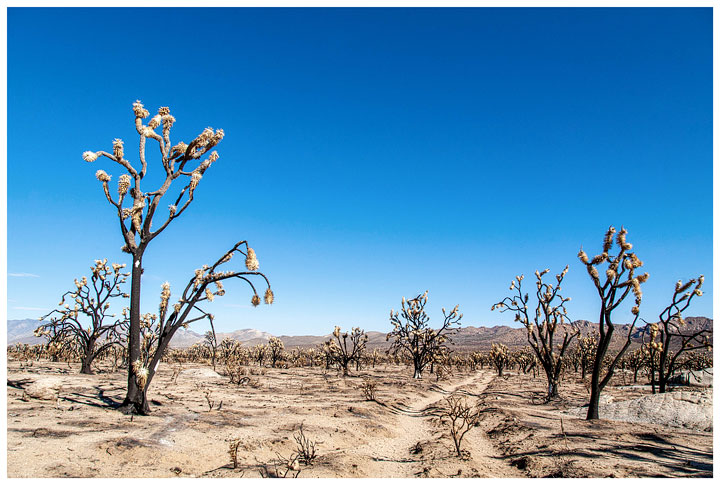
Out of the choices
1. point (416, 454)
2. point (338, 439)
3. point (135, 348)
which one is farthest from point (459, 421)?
point (135, 348)

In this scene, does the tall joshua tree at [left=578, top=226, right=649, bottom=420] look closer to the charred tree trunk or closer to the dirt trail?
the dirt trail

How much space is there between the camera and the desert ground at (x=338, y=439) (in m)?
5.77

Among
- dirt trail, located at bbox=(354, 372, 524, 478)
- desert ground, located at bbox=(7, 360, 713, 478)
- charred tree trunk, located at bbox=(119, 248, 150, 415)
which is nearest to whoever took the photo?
desert ground, located at bbox=(7, 360, 713, 478)

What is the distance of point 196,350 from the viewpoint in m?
55.6

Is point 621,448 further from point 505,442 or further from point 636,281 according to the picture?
point 636,281

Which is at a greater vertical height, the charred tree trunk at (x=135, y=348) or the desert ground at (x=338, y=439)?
the charred tree trunk at (x=135, y=348)

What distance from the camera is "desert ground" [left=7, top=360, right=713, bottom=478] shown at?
5.77 m

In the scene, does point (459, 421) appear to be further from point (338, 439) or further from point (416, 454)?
point (338, 439)

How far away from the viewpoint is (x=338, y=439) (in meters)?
8.00

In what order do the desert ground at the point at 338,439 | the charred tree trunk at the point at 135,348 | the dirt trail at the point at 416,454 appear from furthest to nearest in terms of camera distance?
1. the charred tree trunk at the point at 135,348
2. the dirt trail at the point at 416,454
3. the desert ground at the point at 338,439

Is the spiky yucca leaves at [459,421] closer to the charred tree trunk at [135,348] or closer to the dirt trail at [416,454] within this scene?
the dirt trail at [416,454]

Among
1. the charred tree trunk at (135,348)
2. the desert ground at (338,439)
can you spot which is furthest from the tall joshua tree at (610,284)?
the charred tree trunk at (135,348)

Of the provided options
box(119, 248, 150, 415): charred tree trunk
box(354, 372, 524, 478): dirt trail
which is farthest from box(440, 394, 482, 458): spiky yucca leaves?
box(119, 248, 150, 415): charred tree trunk
